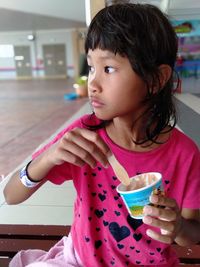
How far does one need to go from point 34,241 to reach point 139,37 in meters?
1.14

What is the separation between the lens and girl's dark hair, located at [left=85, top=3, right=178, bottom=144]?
960 mm

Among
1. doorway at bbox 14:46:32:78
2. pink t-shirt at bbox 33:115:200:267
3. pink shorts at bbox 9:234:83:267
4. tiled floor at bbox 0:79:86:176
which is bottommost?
doorway at bbox 14:46:32:78

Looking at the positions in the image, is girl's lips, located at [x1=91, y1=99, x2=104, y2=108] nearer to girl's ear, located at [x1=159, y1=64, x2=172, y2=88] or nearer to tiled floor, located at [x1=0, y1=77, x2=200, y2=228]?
girl's ear, located at [x1=159, y1=64, x2=172, y2=88]

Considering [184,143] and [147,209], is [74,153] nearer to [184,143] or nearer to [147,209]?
[147,209]

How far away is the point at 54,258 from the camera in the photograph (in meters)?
1.21

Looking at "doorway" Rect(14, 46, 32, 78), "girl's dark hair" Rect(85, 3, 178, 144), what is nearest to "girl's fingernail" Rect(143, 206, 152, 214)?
"girl's dark hair" Rect(85, 3, 178, 144)

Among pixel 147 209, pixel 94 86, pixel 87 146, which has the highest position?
pixel 94 86

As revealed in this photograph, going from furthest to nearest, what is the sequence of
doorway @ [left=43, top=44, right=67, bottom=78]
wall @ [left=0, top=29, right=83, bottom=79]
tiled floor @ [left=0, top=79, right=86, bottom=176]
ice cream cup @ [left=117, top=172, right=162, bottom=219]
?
doorway @ [left=43, top=44, right=67, bottom=78] < wall @ [left=0, top=29, right=83, bottom=79] < tiled floor @ [left=0, top=79, right=86, bottom=176] < ice cream cup @ [left=117, top=172, right=162, bottom=219]

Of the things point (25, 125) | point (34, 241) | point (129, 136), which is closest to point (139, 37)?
point (129, 136)

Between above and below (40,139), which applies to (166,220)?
above

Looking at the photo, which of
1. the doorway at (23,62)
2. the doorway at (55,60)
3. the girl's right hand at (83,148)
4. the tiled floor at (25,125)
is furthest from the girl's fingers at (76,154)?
the doorway at (23,62)

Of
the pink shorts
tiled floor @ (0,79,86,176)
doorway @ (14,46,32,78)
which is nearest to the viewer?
the pink shorts

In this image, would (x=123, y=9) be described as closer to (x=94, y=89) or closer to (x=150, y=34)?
(x=150, y=34)

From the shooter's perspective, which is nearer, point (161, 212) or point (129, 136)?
point (161, 212)
